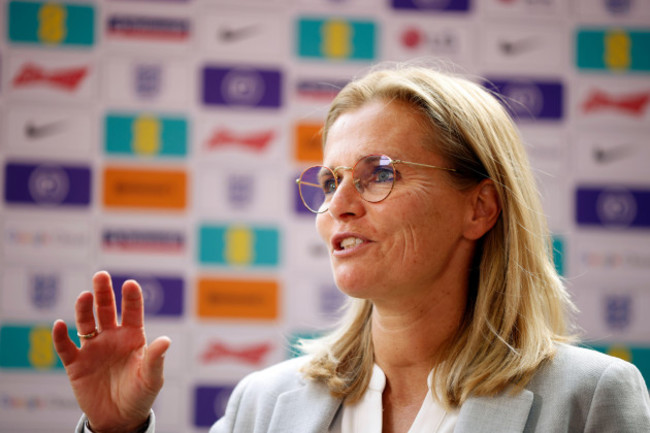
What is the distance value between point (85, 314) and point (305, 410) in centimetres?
60

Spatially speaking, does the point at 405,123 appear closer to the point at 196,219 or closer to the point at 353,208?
the point at 353,208

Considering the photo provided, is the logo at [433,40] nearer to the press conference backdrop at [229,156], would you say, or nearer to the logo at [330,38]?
the press conference backdrop at [229,156]

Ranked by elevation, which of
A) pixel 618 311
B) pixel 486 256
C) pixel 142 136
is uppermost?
pixel 142 136

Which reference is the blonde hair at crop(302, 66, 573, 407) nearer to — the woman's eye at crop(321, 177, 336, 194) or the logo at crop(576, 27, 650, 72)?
the woman's eye at crop(321, 177, 336, 194)

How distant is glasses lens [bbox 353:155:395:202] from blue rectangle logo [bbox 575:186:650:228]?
8.92 ft

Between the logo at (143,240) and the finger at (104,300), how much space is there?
222cm

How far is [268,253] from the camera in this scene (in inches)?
146

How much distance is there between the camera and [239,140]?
3.75 meters

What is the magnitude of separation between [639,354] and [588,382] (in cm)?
279

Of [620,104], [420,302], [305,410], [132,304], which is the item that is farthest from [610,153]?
[132,304]

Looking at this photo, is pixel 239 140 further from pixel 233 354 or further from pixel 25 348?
pixel 25 348

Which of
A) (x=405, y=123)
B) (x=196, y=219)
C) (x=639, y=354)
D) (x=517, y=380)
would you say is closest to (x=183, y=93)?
(x=196, y=219)

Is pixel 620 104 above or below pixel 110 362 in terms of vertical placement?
above

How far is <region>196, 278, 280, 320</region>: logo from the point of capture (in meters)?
3.66
